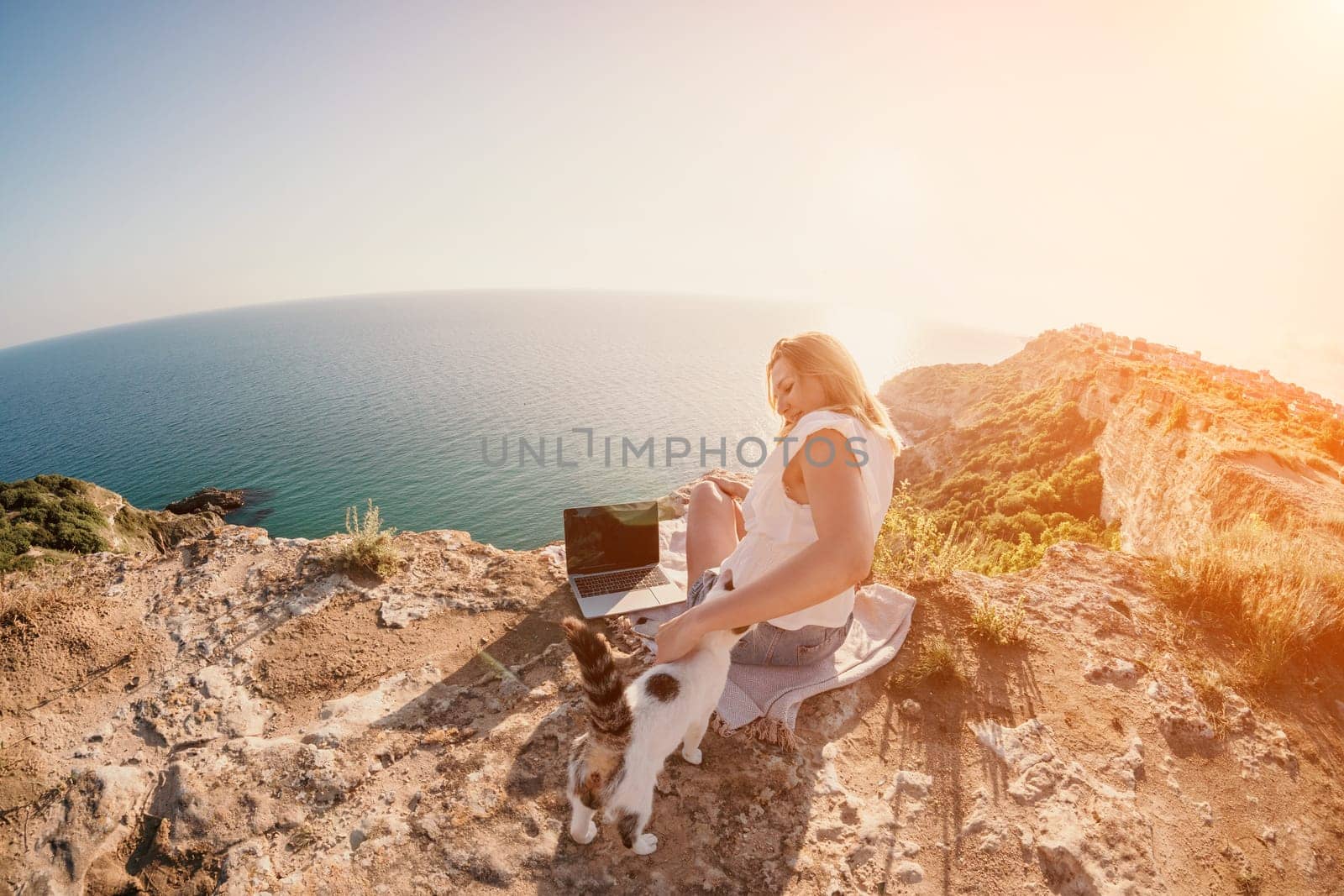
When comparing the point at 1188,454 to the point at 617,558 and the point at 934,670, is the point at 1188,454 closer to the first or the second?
the point at 934,670

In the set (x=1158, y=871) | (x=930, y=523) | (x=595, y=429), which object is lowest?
(x=595, y=429)

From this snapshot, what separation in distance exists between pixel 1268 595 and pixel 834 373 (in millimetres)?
4965

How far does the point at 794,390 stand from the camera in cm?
316

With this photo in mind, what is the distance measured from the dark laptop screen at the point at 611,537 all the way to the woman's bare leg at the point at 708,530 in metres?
1.29

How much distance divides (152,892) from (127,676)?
2418 millimetres

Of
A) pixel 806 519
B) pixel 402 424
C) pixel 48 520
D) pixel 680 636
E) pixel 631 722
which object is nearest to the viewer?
pixel 631 722

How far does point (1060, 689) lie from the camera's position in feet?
13.7

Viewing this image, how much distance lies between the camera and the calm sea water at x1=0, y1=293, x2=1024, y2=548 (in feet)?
145

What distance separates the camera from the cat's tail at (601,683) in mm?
2395

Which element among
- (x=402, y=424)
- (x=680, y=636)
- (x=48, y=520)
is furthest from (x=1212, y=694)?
(x=402, y=424)

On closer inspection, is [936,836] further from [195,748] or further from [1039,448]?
[1039,448]

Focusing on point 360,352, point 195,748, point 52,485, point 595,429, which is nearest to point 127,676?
point 195,748

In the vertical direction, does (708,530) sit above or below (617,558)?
above

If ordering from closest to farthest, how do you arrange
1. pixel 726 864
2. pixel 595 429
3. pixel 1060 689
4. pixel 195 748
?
pixel 726 864, pixel 195 748, pixel 1060 689, pixel 595 429
